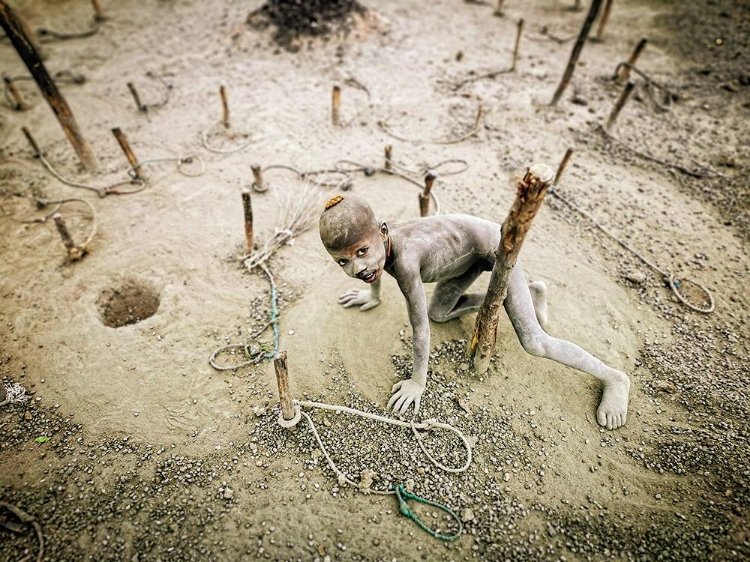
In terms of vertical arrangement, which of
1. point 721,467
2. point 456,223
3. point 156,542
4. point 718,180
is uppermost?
point 456,223

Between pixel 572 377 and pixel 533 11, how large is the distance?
Result: 34.9 ft

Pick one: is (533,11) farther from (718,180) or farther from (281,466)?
(281,466)

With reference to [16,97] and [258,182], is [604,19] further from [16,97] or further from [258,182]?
[16,97]

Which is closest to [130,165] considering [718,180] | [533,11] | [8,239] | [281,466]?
[8,239]

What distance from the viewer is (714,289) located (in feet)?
13.3

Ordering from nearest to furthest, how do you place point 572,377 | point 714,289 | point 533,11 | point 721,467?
point 721,467, point 572,377, point 714,289, point 533,11

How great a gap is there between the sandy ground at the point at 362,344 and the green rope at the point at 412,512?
0.16 feet

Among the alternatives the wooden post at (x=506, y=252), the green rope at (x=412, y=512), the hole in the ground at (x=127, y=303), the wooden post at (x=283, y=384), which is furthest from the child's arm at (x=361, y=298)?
A: the hole in the ground at (x=127, y=303)

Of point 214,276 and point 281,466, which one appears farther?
point 214,276

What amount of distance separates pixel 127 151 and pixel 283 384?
437cm

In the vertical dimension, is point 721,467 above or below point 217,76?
below

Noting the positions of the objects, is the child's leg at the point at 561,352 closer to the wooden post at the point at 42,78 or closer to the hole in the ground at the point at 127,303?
the hole in the ground at the point at 127,303

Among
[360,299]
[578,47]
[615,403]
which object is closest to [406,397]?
[360,299]

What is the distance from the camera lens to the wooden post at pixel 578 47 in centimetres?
573
